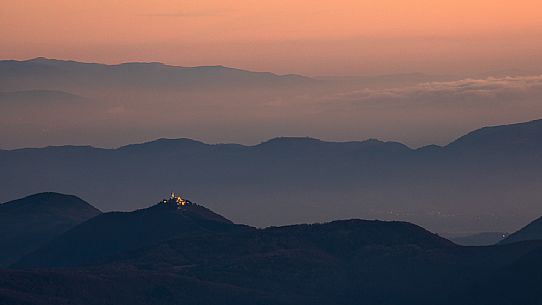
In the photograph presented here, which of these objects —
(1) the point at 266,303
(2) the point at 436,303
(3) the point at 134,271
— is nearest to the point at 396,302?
(2) the point at 436,303

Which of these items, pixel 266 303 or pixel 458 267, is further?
pixel 458 267

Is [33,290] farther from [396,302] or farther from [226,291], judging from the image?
[396,302]

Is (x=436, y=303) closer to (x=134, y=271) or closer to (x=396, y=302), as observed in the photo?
(x=396, y=302)

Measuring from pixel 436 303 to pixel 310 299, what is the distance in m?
16.1

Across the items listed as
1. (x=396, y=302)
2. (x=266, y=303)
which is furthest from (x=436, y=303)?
(x=266, y=303)

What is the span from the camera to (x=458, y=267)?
198750 millimetres

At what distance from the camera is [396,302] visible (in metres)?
189

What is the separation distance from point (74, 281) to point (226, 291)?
62.6 feet

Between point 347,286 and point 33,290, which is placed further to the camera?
point 347,286

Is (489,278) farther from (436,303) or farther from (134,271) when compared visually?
(134,271)

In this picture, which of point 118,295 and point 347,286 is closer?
point 118,295

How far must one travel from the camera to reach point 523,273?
18762cm

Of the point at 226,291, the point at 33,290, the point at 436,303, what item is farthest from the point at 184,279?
the point at 436,303

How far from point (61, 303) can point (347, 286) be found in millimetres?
40775
